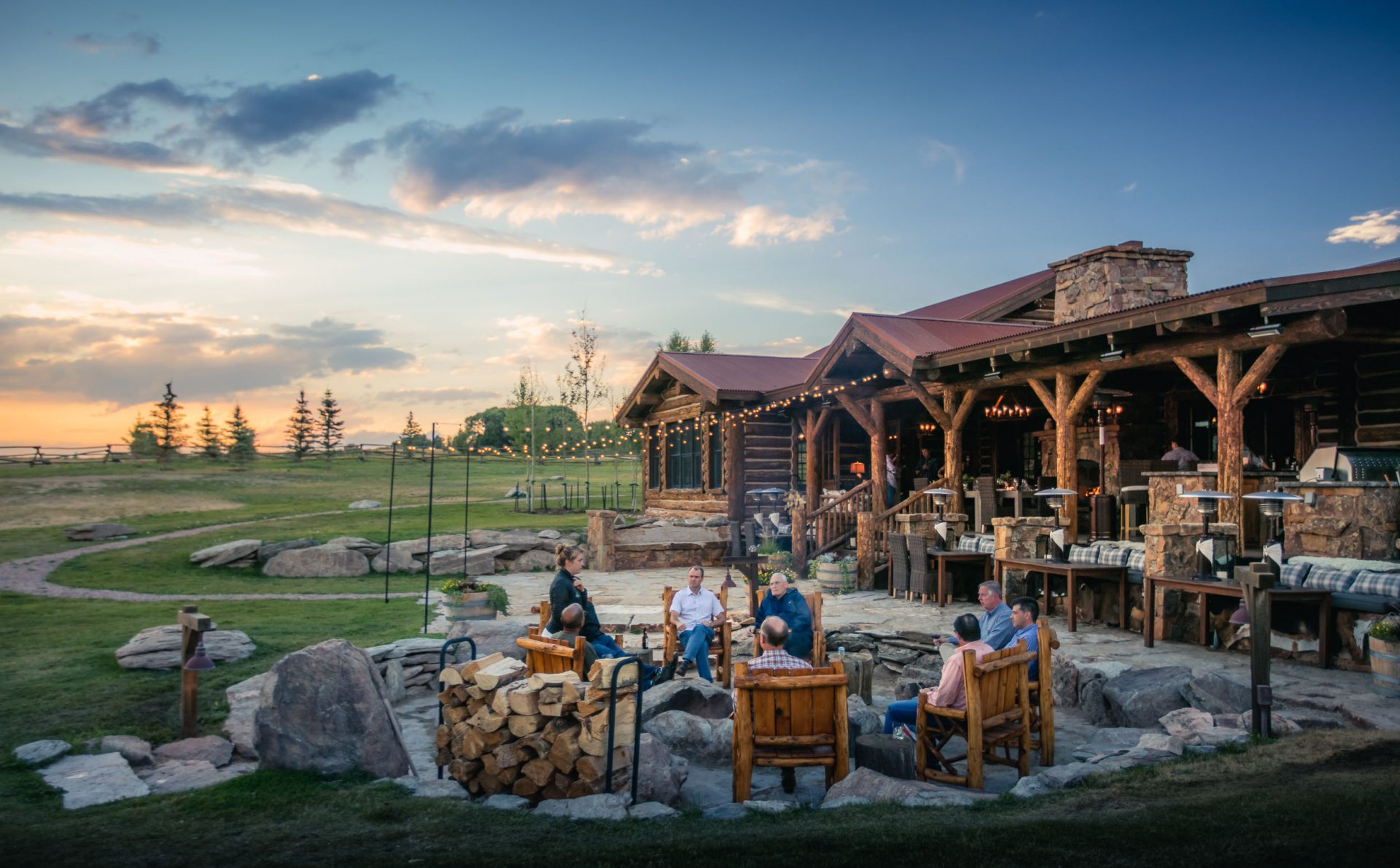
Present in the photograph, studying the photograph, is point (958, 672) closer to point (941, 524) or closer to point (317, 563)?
point (941, 524)

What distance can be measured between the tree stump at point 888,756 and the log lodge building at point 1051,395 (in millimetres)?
5674

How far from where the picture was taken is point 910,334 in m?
15.2

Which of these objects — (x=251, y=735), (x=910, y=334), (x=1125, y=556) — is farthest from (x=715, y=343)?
(x=251, y=735)

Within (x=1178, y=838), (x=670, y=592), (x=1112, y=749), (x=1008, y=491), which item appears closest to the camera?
(x=1178, y=838)

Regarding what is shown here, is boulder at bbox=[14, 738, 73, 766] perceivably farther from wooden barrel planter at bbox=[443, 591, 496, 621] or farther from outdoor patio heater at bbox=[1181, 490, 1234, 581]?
outdoor patio heater at bbox=[1181, 490, 1234, 581]

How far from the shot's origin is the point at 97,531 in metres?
21.1

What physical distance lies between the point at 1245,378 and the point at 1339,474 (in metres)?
2.24

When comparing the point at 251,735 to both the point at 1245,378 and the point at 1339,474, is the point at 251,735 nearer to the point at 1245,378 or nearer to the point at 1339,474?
the point at 1245,378

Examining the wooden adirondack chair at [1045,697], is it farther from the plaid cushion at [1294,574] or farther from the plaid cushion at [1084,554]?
the plaid cushion at [1084,554]

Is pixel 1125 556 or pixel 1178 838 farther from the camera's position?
pixel 1125 556

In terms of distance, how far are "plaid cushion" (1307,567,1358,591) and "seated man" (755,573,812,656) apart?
4825mm

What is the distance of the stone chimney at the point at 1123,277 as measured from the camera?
605 inches

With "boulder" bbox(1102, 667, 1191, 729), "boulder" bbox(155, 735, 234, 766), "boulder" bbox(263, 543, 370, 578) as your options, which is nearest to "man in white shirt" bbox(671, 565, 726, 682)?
"boulder" bbox(1102, 667, 1191, 729)

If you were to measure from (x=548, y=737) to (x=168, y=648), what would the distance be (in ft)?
17.4
